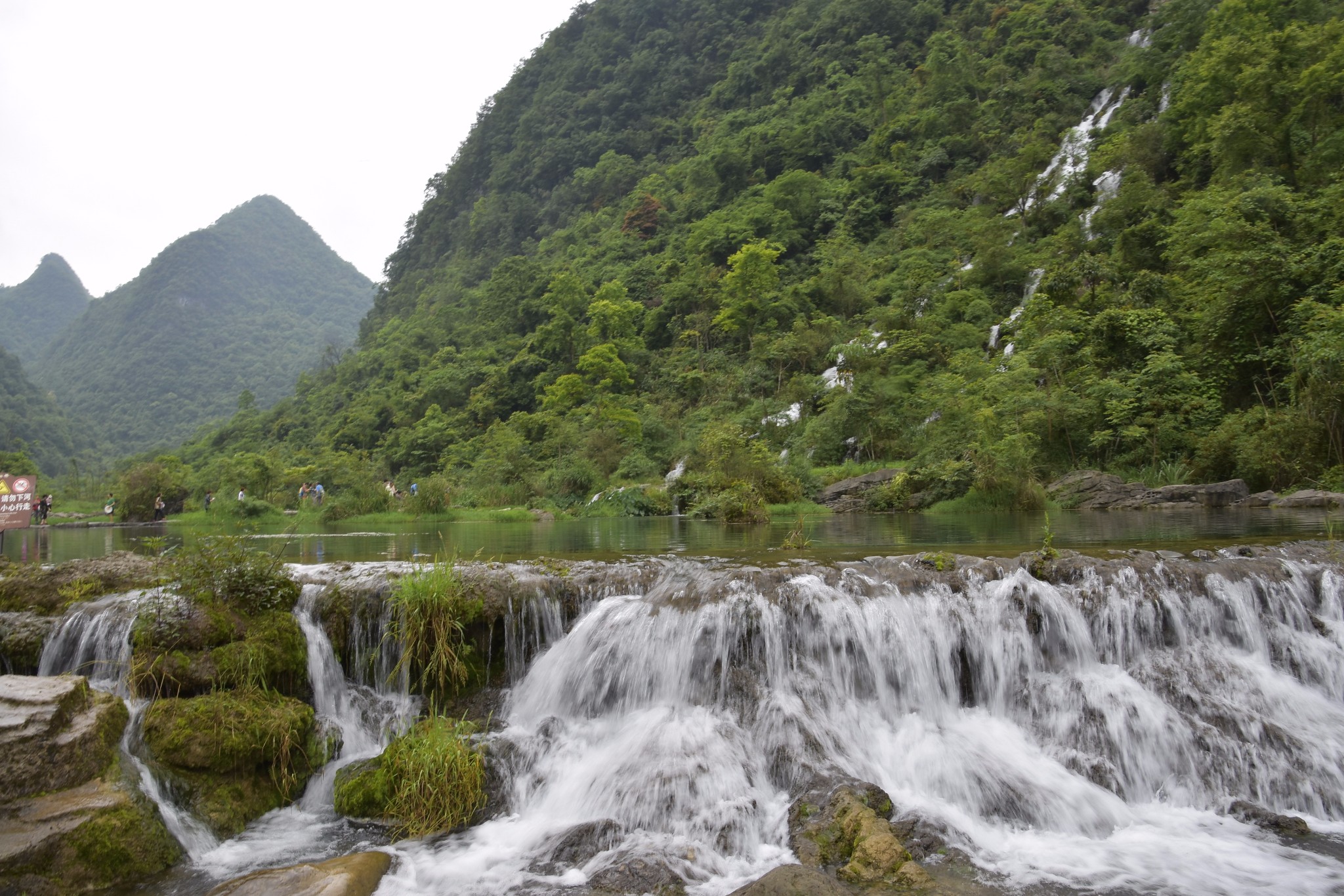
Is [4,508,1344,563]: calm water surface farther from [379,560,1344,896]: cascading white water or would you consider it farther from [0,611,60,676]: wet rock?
[379,560,1344,896]: cascading white water

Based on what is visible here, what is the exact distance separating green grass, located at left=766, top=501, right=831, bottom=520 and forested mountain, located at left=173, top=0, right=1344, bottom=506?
78 centimetres

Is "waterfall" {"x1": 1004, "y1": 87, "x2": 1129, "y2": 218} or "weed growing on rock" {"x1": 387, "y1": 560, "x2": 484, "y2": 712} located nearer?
"weed growing on rock" {"x1": 387, "y1": 560, "x2": 484, "y2": 712}

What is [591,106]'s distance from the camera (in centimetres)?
8900

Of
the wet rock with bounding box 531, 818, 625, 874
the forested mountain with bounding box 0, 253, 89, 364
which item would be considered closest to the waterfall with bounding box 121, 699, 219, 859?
the wet rock with bounding box 531, 818, 625, 874

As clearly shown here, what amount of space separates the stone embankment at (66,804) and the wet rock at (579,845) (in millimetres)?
2594

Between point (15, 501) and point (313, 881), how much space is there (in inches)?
423

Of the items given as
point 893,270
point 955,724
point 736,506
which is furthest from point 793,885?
point 893,270

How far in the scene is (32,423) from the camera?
78.3 m

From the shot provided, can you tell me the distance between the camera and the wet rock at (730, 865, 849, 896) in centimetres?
407

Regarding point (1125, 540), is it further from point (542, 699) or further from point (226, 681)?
point (226, 681)

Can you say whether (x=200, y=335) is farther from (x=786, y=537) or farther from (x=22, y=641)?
(x=22, y=641)

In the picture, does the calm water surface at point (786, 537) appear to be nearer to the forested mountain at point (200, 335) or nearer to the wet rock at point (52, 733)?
the wet rock at point (52, 733)

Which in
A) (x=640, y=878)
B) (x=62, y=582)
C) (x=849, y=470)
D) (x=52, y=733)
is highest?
(x=849, y=470)

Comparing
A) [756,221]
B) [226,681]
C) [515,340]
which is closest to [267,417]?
[515,340]
